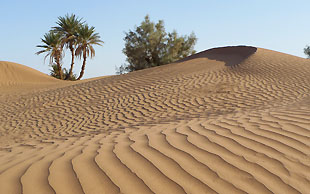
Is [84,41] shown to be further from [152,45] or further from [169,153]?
[169,153]

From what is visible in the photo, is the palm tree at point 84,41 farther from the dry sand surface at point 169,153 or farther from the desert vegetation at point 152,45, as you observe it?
the dry sand surface at point 169,153

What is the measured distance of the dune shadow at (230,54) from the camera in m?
13.9

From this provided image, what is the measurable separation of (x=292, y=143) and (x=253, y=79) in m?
7.67

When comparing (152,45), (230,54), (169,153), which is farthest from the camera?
(152,45)

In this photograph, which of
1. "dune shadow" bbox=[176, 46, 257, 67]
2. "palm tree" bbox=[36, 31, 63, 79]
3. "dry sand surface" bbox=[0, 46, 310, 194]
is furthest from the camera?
"palm tree" bbox=[36, 31, 63, 79]

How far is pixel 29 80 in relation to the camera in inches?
806

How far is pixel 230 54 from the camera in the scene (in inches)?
611

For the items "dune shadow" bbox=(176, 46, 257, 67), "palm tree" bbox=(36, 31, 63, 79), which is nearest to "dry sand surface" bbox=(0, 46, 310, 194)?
"dune shadow" bbox=(176, 46, 257, 67)

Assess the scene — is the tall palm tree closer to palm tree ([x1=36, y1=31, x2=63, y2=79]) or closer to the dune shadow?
palm tree ([x1=36, y1=31, x2=63, y2=79])

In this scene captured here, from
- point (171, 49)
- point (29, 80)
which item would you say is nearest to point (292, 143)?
point (29, 80)

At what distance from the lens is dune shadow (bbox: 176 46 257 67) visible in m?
13.9

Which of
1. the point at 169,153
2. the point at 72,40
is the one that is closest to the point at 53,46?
the point at 72,40

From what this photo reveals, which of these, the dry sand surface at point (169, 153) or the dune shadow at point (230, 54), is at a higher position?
the dune shadow at point (230, 54)

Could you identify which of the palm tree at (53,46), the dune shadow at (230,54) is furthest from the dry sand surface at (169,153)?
the palm tree at (53,46)
